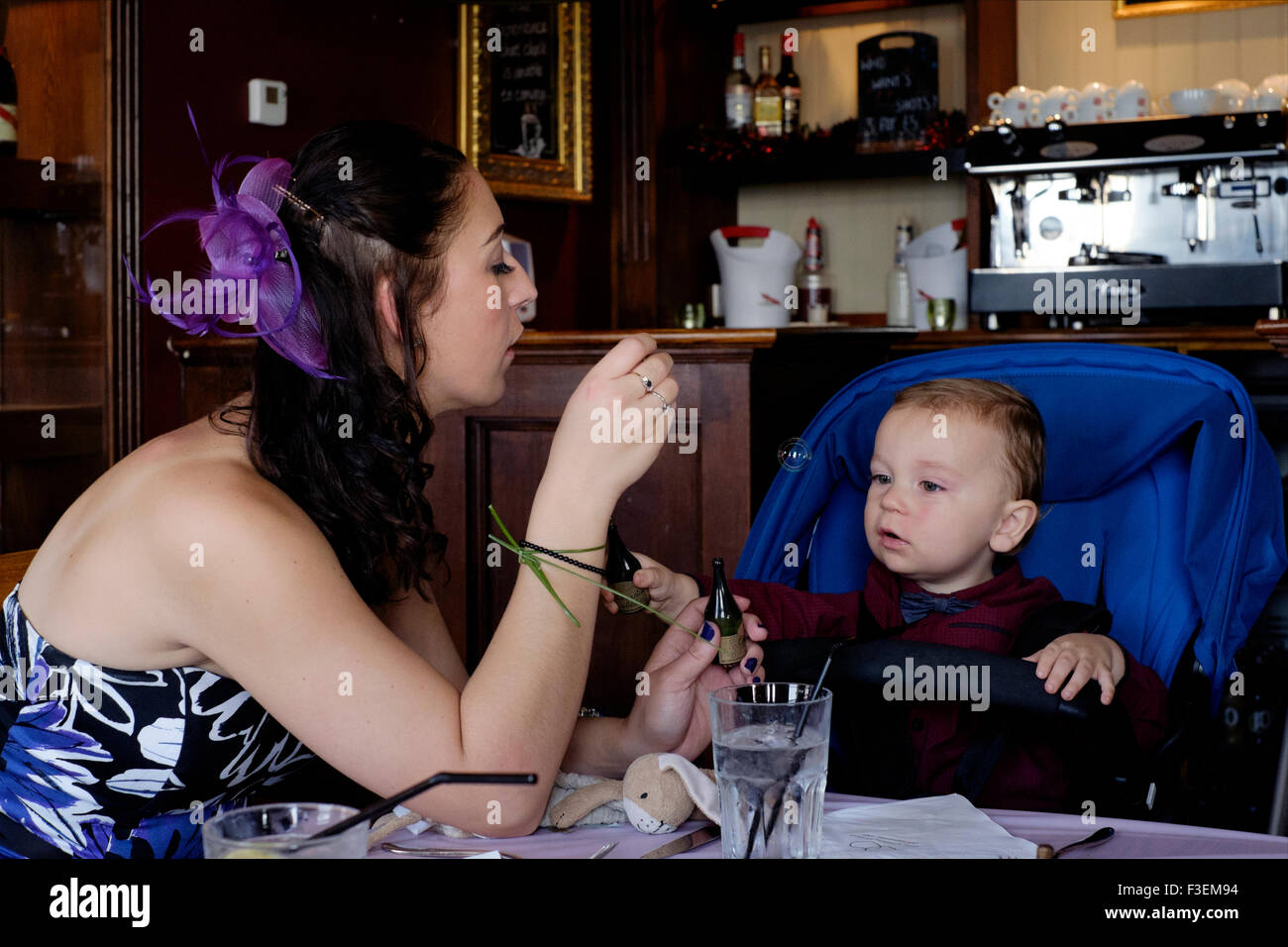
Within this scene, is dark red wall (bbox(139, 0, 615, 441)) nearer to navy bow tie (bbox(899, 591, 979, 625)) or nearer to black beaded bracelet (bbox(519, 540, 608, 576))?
navy bow tie (bbox(899, 591, 979, 625))

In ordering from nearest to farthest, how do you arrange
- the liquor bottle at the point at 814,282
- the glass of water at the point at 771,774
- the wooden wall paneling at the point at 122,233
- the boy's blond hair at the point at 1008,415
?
the glass of water at the point at 771,774 < the boy's blond hair at the point at 1008,415 < the wooden wall paneling at the point at 122,233 < the liquor bottle at the point at 814,282

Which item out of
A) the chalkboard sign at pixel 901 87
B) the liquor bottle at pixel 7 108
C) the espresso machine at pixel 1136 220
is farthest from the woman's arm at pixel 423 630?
the chalkboard sign at pixel 901 87

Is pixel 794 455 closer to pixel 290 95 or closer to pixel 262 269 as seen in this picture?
pixel 262 269

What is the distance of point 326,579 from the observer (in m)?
1.11

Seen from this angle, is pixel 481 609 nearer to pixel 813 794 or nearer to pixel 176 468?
pixel 176 468

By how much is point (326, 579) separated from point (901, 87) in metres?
3.59

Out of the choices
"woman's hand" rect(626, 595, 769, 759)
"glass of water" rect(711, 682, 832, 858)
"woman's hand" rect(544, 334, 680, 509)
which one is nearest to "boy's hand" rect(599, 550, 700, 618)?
"woman's hand" rect(626, 595, 769, 759)

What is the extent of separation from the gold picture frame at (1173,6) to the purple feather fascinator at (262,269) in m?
3.51

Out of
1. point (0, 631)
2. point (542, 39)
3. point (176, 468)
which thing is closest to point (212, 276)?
point (176, 468)

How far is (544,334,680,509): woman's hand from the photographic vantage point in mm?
1155

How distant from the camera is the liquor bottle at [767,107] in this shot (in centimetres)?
441

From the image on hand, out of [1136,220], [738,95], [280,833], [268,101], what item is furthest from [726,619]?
[738,95]

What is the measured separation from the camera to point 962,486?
1.73 meters

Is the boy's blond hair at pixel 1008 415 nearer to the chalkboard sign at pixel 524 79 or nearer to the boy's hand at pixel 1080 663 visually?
the boy's hand at pixel 1080 663
